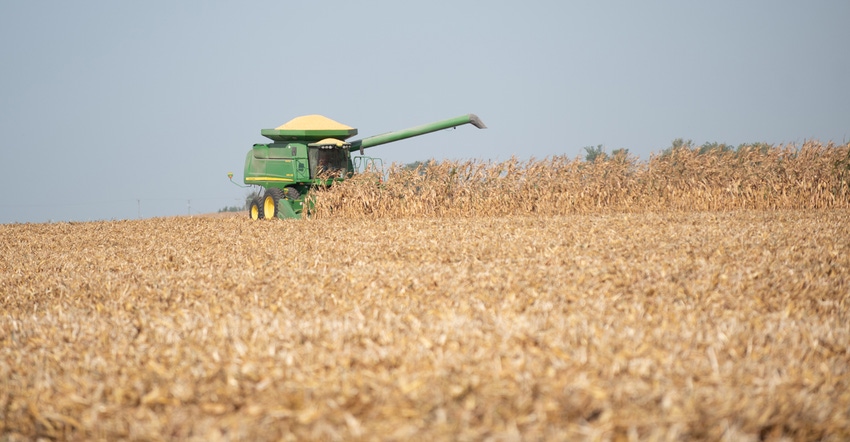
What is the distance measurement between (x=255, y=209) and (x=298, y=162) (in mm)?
1842

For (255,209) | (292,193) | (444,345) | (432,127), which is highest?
(432,127)

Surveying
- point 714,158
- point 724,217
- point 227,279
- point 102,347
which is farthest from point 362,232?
point 714,158

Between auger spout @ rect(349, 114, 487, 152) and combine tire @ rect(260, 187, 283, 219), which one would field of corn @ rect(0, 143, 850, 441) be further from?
auger spout @ rect(349, 114, 487, 152)

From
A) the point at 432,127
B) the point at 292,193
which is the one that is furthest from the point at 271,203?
the point at 432,127

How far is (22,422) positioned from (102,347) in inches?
37.2

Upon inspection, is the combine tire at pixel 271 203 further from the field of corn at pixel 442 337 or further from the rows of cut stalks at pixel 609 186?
the field of corn at pixel 442 337

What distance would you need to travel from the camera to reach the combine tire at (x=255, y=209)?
15.5 m

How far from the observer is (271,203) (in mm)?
15383

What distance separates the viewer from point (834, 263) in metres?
6.26

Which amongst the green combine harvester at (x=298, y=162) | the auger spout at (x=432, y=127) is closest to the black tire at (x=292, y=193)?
the green combine harvester at (x=298, y=162)

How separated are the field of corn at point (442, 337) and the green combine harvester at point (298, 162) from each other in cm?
530

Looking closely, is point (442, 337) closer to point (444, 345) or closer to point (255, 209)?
point (444, 345)

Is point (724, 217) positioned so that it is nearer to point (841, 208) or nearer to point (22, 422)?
point (841, 208)

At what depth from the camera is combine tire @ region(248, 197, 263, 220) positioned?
15463 mm
